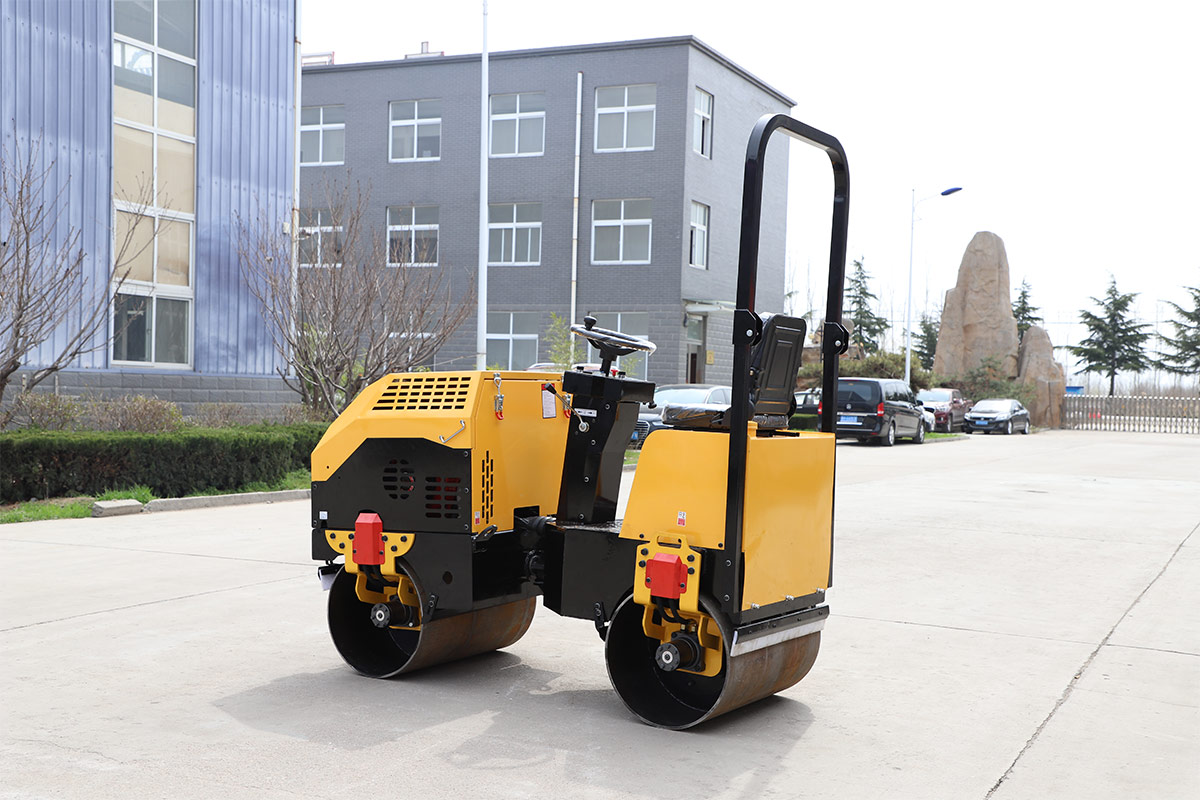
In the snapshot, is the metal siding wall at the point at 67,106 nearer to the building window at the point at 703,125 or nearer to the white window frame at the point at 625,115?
the white window frame at the point at 625,115

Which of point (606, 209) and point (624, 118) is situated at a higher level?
point (624, 118)

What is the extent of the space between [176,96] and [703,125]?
2051 centimetres

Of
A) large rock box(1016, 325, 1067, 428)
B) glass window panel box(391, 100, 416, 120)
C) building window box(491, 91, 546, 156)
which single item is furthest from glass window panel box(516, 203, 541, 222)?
large rock box(1016, 325, 1067, 428)

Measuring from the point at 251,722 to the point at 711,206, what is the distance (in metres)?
32.4

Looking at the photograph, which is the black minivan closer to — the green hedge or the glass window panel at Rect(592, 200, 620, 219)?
the glass window panel at Rect(592, 200, 620, 219)

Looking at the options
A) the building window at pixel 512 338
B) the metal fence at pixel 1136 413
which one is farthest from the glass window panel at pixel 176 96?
the metal fence at pixel 1136 413

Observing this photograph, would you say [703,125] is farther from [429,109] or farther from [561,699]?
[561,699]

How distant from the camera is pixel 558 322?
33.5m

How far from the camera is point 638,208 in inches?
1390

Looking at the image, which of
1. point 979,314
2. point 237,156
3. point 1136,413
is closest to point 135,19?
point 237,156

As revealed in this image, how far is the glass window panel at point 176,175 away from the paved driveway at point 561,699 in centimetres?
945

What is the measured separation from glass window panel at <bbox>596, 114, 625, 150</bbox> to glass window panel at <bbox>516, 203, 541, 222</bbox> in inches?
107

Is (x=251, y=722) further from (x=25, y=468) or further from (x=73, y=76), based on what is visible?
(x=73, y=76)

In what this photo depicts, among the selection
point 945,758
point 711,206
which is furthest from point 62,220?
point 711,206
